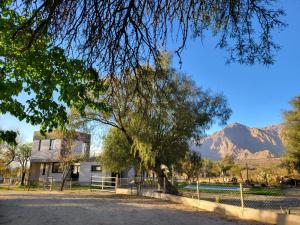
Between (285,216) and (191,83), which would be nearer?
(285,216)

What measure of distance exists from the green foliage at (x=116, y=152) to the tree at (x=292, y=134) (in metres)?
20.3

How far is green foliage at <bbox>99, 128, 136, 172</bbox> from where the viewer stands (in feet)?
75.4

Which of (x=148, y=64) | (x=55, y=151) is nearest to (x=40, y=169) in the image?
(x=55, y=151)

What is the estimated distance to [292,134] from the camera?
37438mm

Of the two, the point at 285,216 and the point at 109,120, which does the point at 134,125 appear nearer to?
the point at 109,120

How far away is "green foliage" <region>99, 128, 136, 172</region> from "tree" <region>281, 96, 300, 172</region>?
800 inches

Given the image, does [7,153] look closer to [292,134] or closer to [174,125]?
[174,125]

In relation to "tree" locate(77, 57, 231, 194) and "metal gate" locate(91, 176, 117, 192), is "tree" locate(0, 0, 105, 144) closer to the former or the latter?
"tree" locate(77, 57, 231, 194)

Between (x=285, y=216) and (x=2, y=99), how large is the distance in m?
8.27

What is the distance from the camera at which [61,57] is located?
7.16m

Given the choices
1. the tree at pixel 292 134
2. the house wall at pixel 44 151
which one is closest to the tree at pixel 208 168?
the tree at pixel 292 134

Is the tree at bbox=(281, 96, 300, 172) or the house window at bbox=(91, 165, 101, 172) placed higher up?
the tree at bbox=(281, 96, 300, 172)

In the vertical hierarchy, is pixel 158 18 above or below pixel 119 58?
above

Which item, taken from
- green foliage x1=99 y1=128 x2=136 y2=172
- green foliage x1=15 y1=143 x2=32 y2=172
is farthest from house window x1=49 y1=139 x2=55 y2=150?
green foliage x1=99 y1=128 x2=136 y2=172
